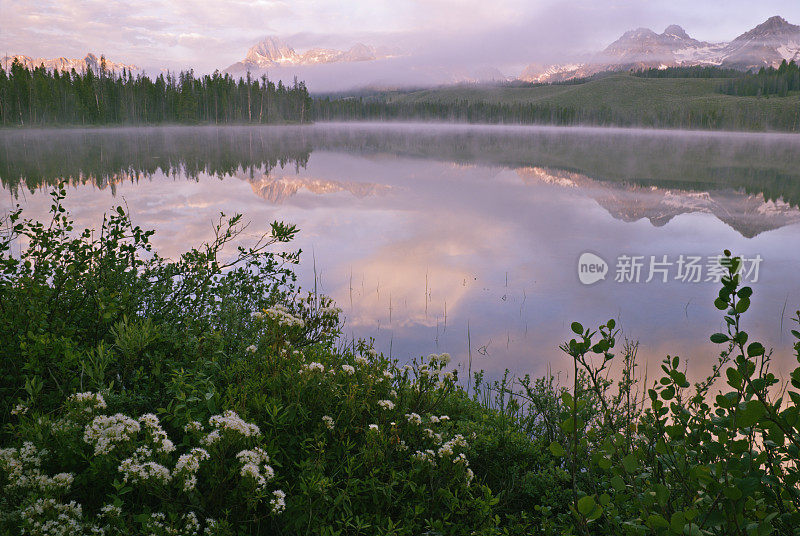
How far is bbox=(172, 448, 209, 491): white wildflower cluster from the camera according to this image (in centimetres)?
273

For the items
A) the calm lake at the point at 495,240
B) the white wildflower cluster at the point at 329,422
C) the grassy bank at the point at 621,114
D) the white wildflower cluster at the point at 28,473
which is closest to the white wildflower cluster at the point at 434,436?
the white wildflower cluster at the point at 329,422

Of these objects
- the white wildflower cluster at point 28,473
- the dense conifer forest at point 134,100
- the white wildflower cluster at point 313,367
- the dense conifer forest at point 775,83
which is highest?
the dense conifer forest at point 775,83

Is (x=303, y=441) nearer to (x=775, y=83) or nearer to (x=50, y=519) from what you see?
(x=50, y=519)

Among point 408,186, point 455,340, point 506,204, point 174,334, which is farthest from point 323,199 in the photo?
point 174,334

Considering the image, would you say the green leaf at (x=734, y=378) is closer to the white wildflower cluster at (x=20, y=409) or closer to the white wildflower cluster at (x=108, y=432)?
the white wildflower cluster at (x=108, y=432)

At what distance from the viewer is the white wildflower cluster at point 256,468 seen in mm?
2787

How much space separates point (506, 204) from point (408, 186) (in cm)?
584

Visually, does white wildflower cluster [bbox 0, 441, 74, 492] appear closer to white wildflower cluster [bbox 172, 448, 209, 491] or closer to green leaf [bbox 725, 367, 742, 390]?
white wildflower cluster [bbox 172, 448, 209, 491]

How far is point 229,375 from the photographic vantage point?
13.6ft

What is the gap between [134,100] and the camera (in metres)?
96.7

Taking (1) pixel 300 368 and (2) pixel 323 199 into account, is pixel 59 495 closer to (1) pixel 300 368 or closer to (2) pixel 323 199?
(1) pixel 300 368

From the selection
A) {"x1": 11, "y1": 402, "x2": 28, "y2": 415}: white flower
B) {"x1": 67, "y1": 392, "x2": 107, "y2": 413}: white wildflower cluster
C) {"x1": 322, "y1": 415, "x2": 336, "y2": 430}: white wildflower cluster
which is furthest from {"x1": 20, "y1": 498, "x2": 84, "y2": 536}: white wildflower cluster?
{"x1": 322, "y1": 415, "x2": 336, "y2": 430}: white wildflower cluster

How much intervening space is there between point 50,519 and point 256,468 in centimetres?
101

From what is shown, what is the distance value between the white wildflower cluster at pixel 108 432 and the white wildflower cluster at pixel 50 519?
289mm
